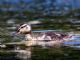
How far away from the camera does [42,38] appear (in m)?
15.2

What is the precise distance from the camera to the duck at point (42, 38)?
47.3 feet

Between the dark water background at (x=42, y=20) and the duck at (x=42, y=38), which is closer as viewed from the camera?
the dark water background at (x=42, y=20)

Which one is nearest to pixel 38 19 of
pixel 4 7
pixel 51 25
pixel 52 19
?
pixel 52 19

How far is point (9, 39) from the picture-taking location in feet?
47.5

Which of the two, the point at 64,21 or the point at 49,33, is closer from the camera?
the point at 49,33

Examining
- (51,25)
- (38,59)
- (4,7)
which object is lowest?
(38,59)

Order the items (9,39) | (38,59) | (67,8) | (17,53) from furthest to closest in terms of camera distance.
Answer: (67,8), (9,39), (17,53), (38,59)

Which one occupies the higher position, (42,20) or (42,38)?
(42,20)

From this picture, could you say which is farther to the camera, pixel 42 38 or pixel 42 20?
pixel 42 20

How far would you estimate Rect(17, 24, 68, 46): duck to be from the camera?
47.3 ft

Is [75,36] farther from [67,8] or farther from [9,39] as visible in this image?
[67,8]

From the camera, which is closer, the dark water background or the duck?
the dark water background

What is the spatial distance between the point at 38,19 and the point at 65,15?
1.47 m

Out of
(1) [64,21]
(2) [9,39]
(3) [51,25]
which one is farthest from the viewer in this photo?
(1) [64,21]
